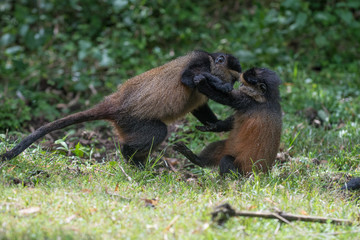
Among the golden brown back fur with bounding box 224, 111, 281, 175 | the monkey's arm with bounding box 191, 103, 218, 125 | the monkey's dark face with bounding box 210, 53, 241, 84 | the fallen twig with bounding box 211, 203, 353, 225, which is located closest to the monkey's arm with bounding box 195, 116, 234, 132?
the monkey's arm with bounding box 191, 103, 218, 125

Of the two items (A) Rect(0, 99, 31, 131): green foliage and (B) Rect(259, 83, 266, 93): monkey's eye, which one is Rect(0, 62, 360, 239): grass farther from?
(A) Rect(0, 99, 31, 131): green foliage

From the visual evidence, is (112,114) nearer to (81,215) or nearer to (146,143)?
(146,143)

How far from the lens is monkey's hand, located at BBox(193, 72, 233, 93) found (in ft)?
18.7

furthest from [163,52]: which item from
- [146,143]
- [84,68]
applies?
[146,143]

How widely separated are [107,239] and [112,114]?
2522mm

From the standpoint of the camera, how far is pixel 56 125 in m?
5.46

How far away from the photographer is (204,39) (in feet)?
35.6

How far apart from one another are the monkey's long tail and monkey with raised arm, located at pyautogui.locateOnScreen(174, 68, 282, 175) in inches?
48.6

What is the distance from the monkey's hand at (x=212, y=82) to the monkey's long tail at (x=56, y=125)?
1276 millimetres

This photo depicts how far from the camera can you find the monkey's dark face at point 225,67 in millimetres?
Result: 6180

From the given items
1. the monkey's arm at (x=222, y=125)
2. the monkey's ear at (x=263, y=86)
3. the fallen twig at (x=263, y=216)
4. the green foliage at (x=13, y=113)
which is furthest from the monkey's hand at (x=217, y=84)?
the green foliage at (x=13, y=113)

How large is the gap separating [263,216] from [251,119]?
1928mm

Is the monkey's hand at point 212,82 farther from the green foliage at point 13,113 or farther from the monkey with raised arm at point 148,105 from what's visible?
the green foliage at point 13,113

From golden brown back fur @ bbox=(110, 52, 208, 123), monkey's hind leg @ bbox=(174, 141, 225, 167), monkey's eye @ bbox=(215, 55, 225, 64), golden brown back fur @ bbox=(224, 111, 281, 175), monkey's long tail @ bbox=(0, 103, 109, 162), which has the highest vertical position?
monkey's eye @ bbox=(215, 55, 225, 64)
